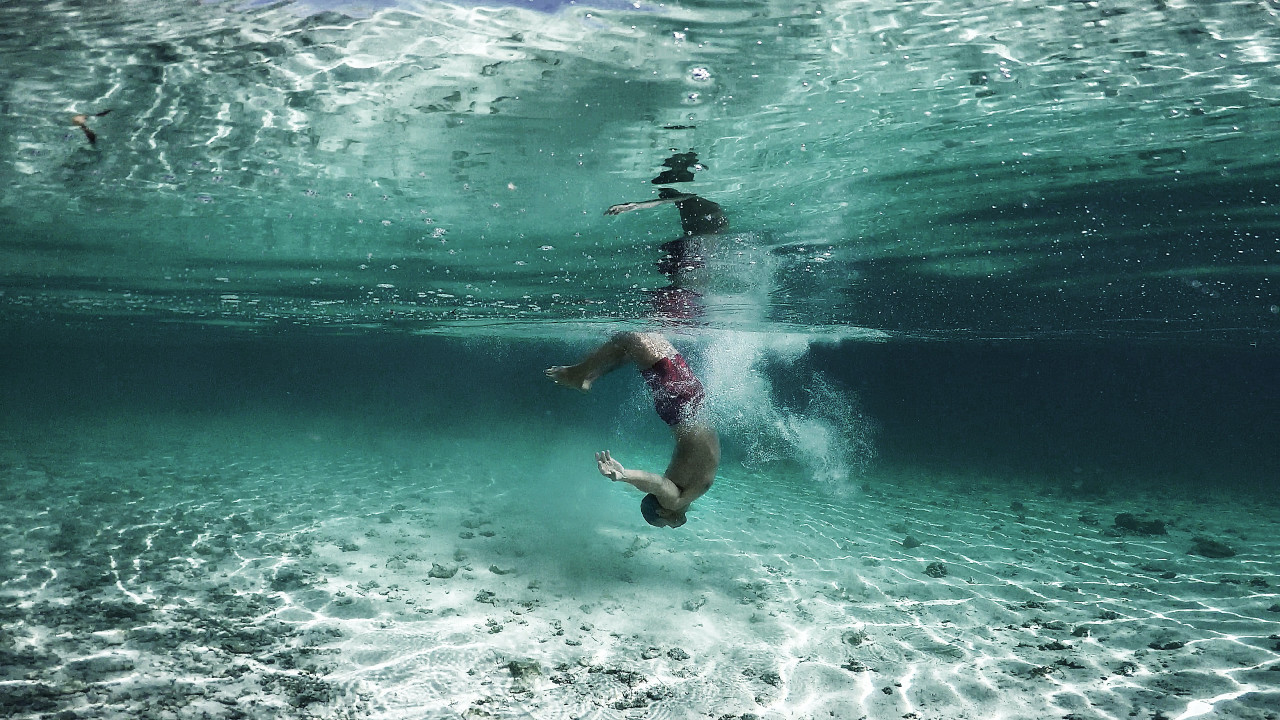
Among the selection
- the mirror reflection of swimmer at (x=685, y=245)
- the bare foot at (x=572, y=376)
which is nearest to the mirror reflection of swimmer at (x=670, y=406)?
A: the bare foot at (x=572, y=376)

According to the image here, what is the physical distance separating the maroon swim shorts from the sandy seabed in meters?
3.46

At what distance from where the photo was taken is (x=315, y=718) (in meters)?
6.12

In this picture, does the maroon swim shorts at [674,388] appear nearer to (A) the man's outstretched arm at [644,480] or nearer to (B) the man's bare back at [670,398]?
(B) the man's bare back at [670,398]

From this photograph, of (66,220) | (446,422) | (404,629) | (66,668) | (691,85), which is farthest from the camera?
(446,422)

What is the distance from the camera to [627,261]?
49.5 feet

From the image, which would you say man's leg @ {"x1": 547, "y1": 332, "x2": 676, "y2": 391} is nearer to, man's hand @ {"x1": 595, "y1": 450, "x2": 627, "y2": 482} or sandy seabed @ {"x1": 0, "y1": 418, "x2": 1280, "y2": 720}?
man's hand @ {"x1": 595, "y1": 450, "x2": 627, "y2": 482}

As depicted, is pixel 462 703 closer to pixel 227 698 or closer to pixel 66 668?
pixel 227 698

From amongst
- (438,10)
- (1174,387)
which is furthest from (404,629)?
(1174,387)

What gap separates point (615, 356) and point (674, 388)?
0.77 m

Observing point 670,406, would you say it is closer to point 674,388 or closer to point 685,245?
point 674,388

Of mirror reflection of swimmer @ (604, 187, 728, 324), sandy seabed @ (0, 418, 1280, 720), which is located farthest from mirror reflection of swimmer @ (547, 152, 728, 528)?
mirror reflection of swimmer @ (604, 187, 728, 324)

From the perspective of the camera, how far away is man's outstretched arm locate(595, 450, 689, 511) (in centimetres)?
532

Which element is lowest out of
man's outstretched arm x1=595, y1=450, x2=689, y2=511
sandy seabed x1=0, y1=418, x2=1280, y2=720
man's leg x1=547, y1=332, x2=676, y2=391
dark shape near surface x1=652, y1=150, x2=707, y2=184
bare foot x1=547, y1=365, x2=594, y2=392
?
sandy seabed x1=0, y1=418, x2=1280, y2=720

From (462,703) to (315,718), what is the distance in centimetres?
149
